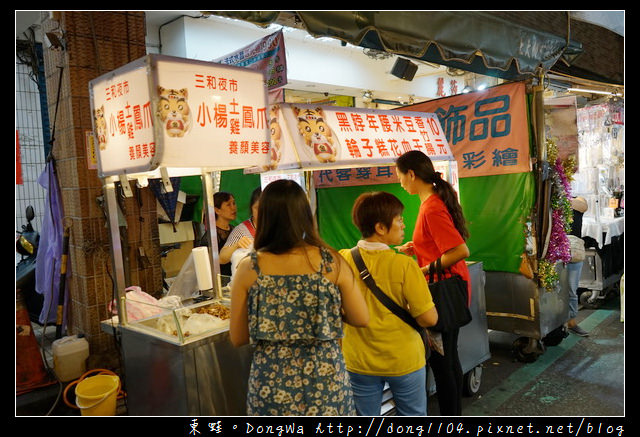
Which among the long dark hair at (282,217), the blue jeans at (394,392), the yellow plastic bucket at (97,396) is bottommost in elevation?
the yellow plastic bucket at (97,396)

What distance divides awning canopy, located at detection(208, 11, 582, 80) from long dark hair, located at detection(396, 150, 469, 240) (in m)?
0.71

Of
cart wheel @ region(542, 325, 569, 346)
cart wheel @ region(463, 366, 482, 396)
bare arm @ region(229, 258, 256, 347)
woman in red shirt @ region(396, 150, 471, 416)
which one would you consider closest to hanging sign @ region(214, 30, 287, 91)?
woman in red shirt @ region(396, 150, 471, 416)

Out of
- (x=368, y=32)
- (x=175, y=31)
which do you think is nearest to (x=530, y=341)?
(x=368, y=32)

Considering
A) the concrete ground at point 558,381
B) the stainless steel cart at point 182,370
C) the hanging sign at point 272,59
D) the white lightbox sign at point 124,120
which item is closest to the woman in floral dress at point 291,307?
the stainless steel cart at point 182,370

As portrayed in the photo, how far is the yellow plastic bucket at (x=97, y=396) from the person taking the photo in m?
3.41

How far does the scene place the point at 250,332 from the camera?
2141mm

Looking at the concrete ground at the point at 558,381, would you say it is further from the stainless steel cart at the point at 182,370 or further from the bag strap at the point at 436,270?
the stainless steel cart at the point at 182,370

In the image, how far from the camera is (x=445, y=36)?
134 inches

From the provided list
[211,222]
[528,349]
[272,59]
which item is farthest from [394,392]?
[272,59]

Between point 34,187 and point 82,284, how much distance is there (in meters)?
2.97

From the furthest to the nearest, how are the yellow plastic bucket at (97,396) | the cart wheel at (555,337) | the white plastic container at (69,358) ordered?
the cart wheel at (555,337) → the white plastic container at (69,358) → the yellow plastic bucket at (97,396)

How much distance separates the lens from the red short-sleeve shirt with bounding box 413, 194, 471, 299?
10.4 feet

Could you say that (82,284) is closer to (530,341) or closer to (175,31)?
(175,31)

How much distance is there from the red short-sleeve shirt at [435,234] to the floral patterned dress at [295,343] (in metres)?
1.26
